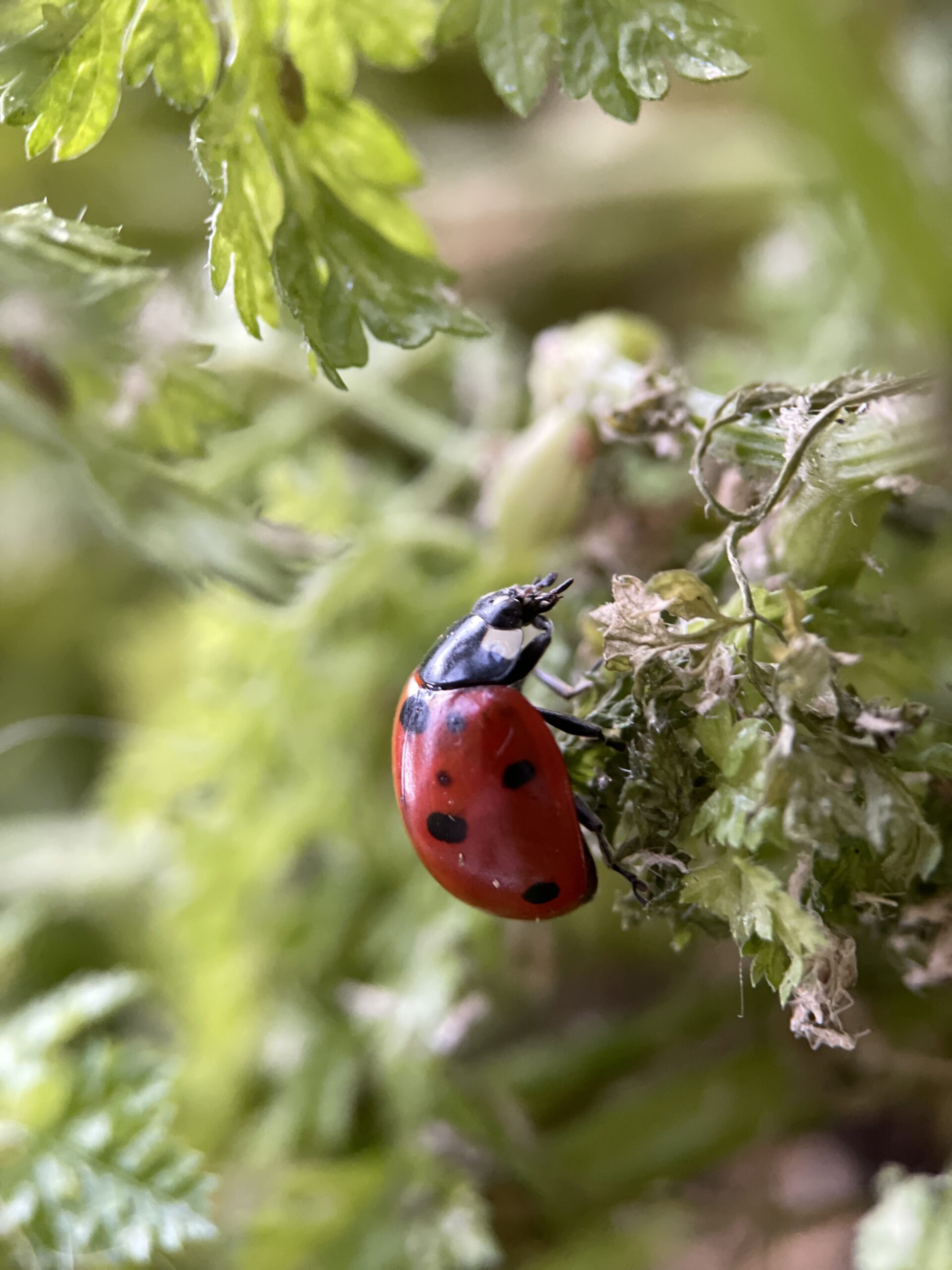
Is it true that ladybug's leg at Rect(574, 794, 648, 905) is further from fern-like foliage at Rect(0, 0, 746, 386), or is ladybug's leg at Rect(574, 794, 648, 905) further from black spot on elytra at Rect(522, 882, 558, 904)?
fern-like foliage at Rect(0, 0, 746, 386)

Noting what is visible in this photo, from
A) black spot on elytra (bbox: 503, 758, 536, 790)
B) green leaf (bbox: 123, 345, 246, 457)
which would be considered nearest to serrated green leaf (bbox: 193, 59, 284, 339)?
green leaf (bbox: 123, 345, 246, 457)

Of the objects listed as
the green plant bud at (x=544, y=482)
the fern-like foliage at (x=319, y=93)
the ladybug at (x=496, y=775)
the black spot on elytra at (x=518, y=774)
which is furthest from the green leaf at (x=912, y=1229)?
the fern-like foliage at (x=319, y=93)

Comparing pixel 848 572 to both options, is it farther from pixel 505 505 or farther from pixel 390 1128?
pixel 390 1128

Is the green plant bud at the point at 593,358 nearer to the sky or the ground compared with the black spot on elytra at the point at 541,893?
nearer to the sky

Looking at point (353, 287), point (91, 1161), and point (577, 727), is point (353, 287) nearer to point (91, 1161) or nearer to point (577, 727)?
point (577, 727)

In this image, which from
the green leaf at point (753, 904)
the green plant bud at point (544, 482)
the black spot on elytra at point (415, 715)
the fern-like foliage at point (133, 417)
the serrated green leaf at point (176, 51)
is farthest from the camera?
the green plant bud at point (544, 482)

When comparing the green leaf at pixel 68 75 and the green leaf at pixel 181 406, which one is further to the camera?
the green leaf at pixel 181 406

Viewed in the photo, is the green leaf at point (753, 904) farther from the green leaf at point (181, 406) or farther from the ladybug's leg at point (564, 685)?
the green leaf at point (181, 406)

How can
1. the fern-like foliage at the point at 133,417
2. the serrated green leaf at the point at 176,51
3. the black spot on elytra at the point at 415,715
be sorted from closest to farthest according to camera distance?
the serrated green leaf at the point at 176,51
the black spot on elytra at the point at 415,715
the fern-like foliage at the point at 133,417
